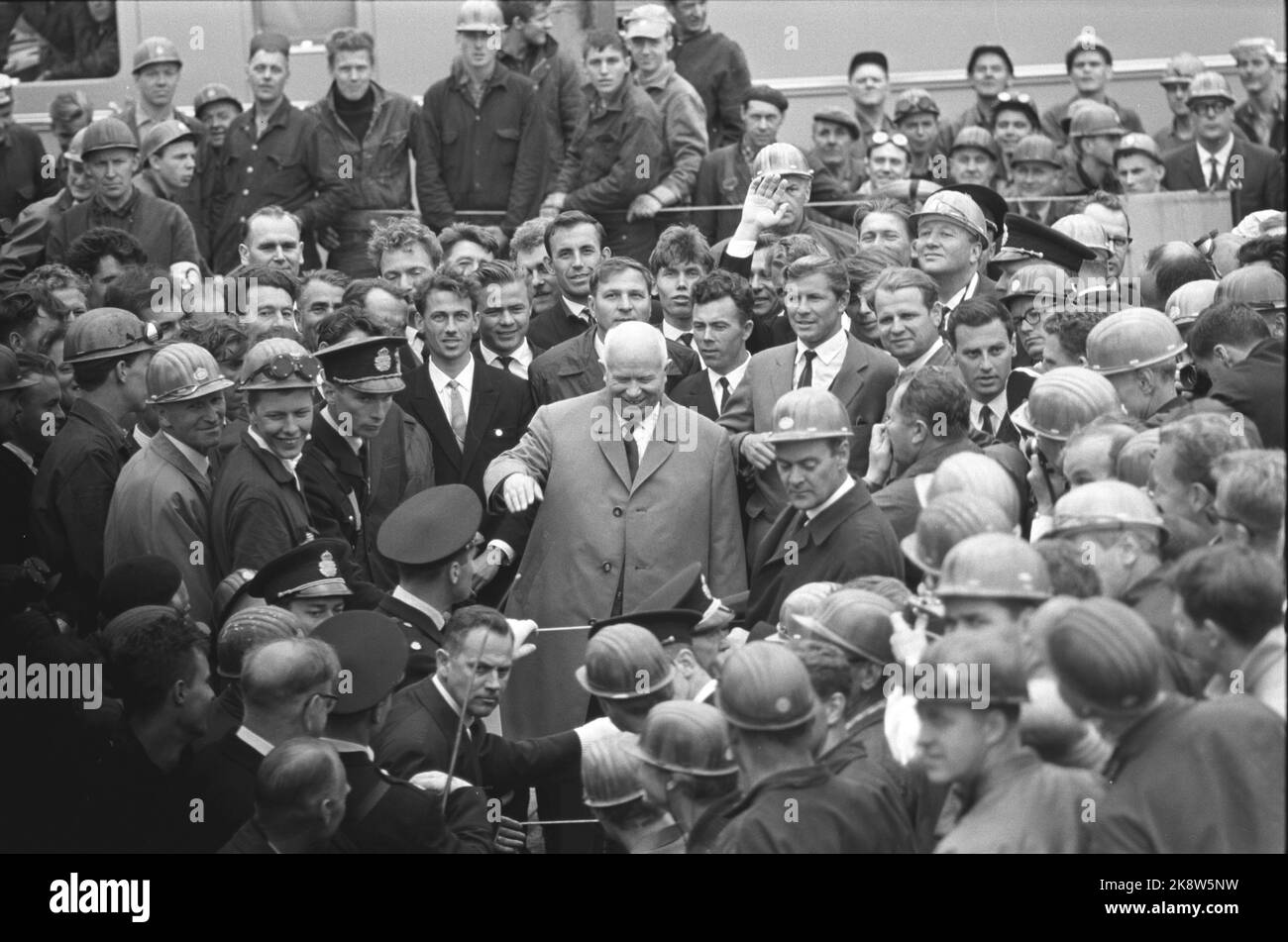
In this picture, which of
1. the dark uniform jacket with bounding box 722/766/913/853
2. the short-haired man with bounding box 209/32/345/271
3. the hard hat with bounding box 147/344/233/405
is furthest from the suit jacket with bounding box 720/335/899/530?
the short-haired man with bounding box 209/32/345/271

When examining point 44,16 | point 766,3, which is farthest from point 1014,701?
point 44,16

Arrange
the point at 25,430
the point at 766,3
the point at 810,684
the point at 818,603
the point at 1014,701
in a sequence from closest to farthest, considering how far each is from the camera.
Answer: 1. the point at 1014,701
2. the point at 810,684
3. the point at 818,603
4. the point at 25,430
5. the point at 766,3

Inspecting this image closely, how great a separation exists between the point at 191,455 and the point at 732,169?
4.94m

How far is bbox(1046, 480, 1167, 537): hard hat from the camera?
233 inches

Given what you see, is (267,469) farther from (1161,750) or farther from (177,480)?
(1161,750)

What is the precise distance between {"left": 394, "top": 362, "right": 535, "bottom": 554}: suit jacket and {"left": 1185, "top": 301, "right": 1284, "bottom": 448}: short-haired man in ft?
9.82

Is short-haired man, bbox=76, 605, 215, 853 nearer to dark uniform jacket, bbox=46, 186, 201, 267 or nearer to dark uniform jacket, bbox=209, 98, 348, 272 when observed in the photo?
dark uniform jacket, bbox=46, 186, 201, 267

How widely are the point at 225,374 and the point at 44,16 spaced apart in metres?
7.31

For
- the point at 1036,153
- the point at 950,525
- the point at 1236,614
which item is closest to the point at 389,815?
the point at 950,525

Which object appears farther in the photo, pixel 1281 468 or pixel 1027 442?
pixel 1027 442

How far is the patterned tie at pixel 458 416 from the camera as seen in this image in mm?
9039

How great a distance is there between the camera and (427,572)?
723 centimetres

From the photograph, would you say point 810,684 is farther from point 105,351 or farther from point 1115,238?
point 1115,238

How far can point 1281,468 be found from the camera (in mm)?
5434
